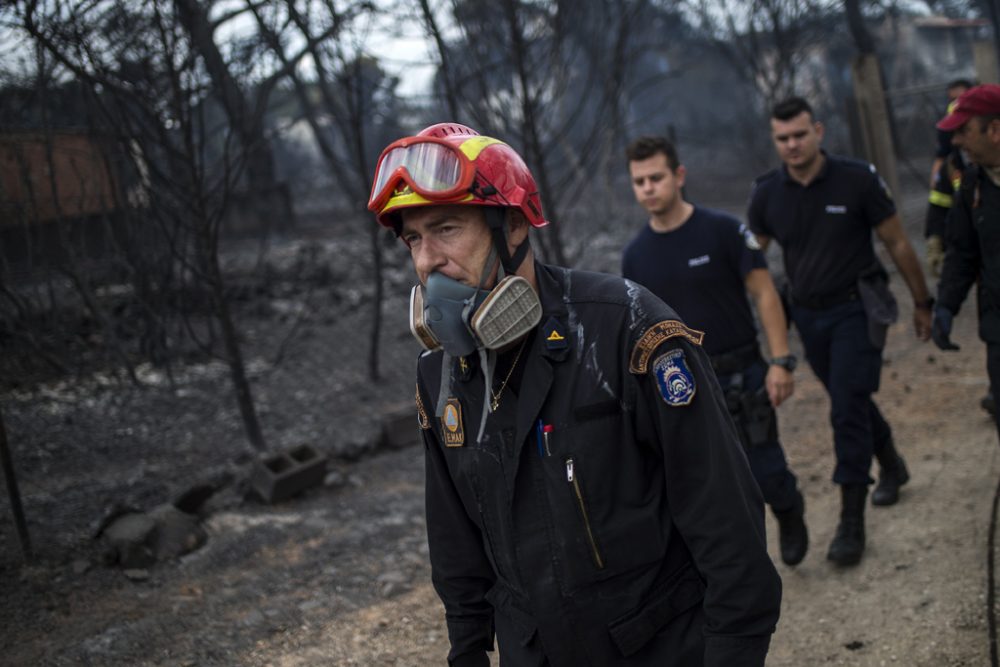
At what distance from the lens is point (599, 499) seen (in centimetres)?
222

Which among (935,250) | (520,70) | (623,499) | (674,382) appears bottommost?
A: (935,250)

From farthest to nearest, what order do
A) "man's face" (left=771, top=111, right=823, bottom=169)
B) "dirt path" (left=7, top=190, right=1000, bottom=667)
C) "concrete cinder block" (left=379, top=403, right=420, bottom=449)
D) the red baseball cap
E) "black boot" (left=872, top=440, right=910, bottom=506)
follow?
"concrete cinder block" (left=379, top=403, right=420, bottom=449) < "black boot" (left=872, top=440, right=910, bottom=506) < "man's face" (left=771, top=111, right=823, bottom=169) < "dirt path" (left=7, top=190, right=1000, bottom=667) < the red baseball cap

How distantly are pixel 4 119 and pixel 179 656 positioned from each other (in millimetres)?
5214

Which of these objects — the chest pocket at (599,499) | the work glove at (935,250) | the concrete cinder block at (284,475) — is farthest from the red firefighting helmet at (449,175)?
the work glove at (935,250)

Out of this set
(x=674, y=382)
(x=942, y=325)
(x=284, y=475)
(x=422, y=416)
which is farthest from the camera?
(x=284, y=475)

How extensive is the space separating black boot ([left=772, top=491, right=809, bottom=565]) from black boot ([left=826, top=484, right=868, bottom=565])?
0.59 feet

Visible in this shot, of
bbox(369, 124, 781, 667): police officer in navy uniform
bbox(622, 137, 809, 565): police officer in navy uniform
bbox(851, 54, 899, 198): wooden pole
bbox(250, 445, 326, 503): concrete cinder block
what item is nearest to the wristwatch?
bbox(622, 137, 809, 565): police officer in navy uniform

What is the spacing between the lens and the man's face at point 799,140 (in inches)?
A: 211

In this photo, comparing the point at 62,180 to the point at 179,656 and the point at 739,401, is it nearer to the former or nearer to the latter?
the point at 179,656

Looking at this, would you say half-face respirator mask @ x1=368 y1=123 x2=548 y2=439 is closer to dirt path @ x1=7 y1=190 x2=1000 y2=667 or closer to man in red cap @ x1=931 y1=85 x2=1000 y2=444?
dirt path @ x1=7 y1=190 x2=1000 y2=667

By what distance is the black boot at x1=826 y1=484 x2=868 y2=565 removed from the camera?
504 cm

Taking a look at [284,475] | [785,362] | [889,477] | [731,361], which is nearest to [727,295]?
[731,361]

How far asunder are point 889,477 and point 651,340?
414 cm

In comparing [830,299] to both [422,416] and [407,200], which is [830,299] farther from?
[407,200]
